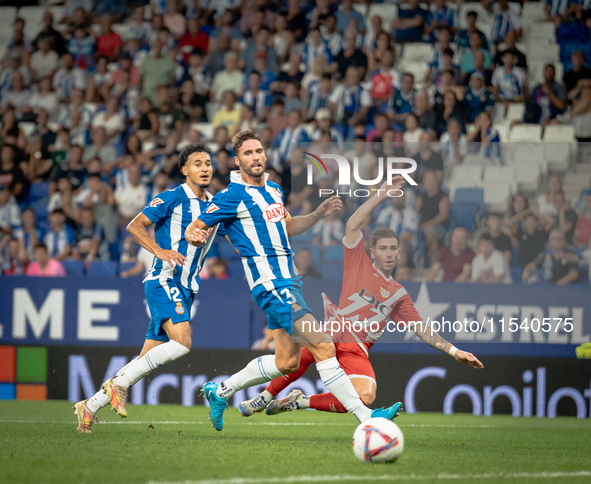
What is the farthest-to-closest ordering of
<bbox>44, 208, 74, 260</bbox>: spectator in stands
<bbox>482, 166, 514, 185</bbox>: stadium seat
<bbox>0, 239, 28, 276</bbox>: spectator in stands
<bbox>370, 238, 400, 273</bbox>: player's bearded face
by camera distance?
<bbox>44, 208, 74, 260</bbox>: spectator in stands, <bbox>0, 239, 28, 276</bbox>: spectator in stands, <bbox>482, 166, 514, 185</bbox>: stadium seat, <bbox>370, 238, 400, 273</bbox>: player's bearded face

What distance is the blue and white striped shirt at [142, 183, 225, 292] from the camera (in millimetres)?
6020

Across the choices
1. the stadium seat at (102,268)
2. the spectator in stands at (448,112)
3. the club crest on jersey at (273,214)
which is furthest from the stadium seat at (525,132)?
the club crest on jersey at (273,214)

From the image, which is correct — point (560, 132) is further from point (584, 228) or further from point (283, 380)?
point (283, 380)

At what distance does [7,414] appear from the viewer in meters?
7.23

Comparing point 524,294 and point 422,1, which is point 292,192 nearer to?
point 524,294

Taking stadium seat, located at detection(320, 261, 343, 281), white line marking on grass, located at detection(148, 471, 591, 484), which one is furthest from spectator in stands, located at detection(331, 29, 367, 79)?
white line marking on grass, located at detection(148, 471, 591, 484)

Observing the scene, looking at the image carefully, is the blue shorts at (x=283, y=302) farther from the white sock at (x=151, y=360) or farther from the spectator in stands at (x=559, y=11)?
the spectator in stands at (x=559, y=11)

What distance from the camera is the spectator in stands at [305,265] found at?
27.5 feet

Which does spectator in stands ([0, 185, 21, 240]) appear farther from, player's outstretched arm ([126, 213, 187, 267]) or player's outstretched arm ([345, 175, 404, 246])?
player's outstretched arm ([345, 175, 404, 246])

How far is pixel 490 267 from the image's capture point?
26.8 feet

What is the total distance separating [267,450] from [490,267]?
3.95 m

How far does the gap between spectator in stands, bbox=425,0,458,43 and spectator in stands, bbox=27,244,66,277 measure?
6.64 metres

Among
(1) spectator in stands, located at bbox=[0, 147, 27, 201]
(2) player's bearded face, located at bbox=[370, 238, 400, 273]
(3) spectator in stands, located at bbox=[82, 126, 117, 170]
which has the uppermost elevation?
(3) spectator in stands, located at bbox=[82, 126, 117, 170]

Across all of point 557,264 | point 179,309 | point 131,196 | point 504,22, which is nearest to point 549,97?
point 504,22
